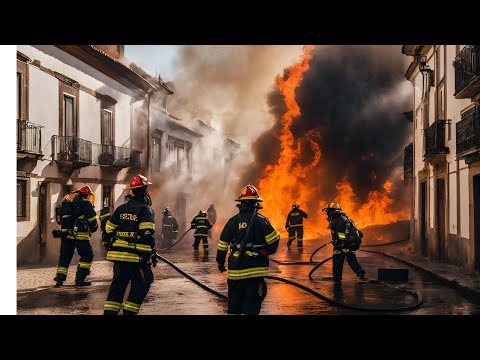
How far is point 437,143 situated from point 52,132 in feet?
35.8

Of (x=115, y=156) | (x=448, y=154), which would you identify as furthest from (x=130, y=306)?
(x=115, y=156)

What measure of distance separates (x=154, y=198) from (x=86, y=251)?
18.5 metres

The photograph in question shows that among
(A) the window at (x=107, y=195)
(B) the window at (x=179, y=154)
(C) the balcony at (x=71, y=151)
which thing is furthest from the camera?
(B) the window at (x=179, y=154)

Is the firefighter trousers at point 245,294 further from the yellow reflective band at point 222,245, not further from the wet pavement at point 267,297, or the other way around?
the wet pavement at point 267,297

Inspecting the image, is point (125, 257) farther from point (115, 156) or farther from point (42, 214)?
point (115, 156)

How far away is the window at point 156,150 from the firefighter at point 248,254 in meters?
23.0

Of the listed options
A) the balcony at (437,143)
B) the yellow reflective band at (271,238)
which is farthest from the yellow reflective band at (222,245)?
the balcony at (437,143)

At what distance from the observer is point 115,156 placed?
24.2 m

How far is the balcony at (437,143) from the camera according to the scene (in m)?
17.5

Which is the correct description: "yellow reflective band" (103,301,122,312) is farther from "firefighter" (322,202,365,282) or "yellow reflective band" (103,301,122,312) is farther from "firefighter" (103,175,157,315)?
"firefighter" (322,202,365,282)

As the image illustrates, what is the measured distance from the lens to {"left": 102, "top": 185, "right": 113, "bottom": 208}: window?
952 inches

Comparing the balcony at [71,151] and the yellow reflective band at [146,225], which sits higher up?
the balcony at [71,151]
